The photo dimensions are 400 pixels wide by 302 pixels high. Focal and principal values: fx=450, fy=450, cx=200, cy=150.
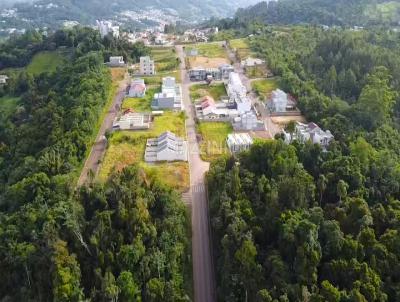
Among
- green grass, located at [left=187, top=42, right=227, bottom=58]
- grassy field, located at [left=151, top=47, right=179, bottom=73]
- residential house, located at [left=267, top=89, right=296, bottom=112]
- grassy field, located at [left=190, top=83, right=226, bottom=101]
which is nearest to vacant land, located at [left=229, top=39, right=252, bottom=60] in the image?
green grass, located at [left=187, top=42, right=227, bottom=58]

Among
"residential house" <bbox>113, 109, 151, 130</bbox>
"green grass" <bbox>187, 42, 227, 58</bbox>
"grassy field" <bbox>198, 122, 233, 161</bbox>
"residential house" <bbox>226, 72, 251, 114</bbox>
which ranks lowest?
"grassy field" <bbox>198, 122, 233, 161</bbox>

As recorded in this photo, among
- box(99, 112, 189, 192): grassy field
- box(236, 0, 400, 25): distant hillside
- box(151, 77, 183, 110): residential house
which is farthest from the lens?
box(236, 0, 400, 25): distant hillside

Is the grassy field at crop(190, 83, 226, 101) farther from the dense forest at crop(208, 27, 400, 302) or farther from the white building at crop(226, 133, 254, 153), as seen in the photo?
the dense forest at crop(208, 27, 400, 302)

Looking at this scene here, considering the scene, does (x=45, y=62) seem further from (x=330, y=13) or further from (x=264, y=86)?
(x=330, y=13)

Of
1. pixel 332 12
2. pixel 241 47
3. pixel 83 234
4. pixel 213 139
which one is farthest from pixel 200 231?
pixel 332 12

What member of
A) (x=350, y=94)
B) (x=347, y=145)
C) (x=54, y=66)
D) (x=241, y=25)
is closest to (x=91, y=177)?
(x=347, y=145)

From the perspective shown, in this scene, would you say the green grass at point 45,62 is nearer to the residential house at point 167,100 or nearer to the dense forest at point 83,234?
the residential house at point 167,100
